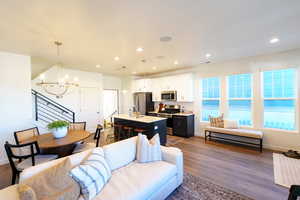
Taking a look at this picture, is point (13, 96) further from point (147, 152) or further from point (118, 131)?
Result: point (147, 152)

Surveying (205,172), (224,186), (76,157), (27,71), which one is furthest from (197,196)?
(27,71)

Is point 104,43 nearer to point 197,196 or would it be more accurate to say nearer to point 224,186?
point 197,196

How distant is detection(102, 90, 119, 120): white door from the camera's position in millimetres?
7654

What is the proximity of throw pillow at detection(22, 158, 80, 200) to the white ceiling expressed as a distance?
2027 mm

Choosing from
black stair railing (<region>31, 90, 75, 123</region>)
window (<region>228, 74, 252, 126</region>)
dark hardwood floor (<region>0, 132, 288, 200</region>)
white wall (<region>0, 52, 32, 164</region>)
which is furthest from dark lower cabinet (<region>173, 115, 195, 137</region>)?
white wall (<region>0, 52, 32, 164</region>)

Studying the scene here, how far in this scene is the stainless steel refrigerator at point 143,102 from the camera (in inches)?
259

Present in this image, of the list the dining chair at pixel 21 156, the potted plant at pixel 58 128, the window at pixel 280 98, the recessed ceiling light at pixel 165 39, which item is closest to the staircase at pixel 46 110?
the potted plant at pixel 58 128

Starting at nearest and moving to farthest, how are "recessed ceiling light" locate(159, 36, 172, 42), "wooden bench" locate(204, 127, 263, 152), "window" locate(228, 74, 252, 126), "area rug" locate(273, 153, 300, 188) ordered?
"area rug" locate(273, 153, 300, 188) → "recessed ceiling light" locate(159, 36, 172, 42) → "wooden bench" locate(204, 127, 263, 152) → "window" locate(228, 74, 252, 126)

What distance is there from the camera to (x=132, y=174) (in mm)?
1899

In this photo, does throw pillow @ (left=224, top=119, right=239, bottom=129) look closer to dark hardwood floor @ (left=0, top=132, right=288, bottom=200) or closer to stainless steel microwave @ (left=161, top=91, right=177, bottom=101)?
dark hardwood floor @ (left=0, top=132, right=288, bottom=200)

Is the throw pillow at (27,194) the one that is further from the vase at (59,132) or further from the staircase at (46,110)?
the staircase at (46,110)

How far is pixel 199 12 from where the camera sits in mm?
1958

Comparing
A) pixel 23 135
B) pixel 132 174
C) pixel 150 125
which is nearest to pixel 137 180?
pixel 132 174

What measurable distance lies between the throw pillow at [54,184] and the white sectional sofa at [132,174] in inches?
4.8
